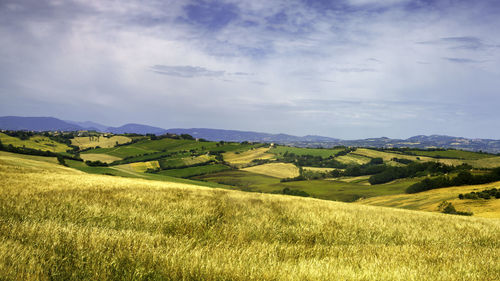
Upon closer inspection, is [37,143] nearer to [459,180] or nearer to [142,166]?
[142,166]

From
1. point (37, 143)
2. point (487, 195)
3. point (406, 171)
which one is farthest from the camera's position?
point (37, 143)

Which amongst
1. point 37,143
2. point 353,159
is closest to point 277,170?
point 353,159

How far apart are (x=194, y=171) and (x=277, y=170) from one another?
1577 inches

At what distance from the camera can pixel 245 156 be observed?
544 ft

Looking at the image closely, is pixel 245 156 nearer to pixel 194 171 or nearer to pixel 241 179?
pixel 194 171

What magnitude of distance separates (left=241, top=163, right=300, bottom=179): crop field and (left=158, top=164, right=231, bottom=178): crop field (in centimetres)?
1262

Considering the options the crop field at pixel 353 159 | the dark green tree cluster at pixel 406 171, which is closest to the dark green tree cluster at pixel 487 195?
the dark green tree cluster at pixel 406 171

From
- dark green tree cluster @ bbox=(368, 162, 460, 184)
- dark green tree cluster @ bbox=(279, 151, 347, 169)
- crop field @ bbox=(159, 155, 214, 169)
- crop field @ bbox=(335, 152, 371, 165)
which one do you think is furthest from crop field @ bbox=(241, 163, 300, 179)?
dark green tree cluster @ bbox=(368, 162, 460, 184)

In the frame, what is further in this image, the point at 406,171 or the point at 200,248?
the point at 406,171

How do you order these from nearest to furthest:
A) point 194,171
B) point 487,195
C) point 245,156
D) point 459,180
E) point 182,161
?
point 487,195 → point 459,180 → point 194,171 → point 182,161 → point 245,156

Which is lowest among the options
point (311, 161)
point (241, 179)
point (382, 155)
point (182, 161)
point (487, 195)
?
point (241, 179)

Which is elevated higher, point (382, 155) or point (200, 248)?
point (200, 248)

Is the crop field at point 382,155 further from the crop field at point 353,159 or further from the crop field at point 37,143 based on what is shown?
the crop field at point 37,143

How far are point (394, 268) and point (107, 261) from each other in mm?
3789
